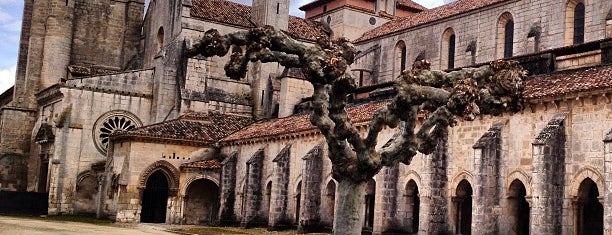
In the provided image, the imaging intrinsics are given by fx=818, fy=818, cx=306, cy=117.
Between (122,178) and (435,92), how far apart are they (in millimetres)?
27698

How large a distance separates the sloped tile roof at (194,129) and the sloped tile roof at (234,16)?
19.9 feet

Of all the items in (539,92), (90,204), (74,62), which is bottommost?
(90,204)

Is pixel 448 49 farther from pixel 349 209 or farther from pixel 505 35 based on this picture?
pixel 349 209

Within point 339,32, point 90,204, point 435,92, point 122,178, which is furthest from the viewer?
point 339,32

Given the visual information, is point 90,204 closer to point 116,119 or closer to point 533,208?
point 116,119

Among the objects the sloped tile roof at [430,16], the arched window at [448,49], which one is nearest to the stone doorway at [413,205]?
the sloped tile roof at [430,16]

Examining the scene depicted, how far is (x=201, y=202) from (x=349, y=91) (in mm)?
28094

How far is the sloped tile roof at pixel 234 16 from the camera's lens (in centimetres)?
4909

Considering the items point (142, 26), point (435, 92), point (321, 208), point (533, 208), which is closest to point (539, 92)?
point (533, 208)

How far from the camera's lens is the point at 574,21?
35438 mm

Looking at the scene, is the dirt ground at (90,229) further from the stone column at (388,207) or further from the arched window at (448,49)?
the arched window at (448,49)

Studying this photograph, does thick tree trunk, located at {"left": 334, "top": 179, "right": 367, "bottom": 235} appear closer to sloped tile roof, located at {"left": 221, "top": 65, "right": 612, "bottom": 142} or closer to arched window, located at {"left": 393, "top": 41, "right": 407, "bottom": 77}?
sloped tile roof, located at {"left": 221, "top": 65, "right": 612, "bottom": 142}

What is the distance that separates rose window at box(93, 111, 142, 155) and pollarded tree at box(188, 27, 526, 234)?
3258 cm

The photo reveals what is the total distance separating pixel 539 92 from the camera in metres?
25.1
